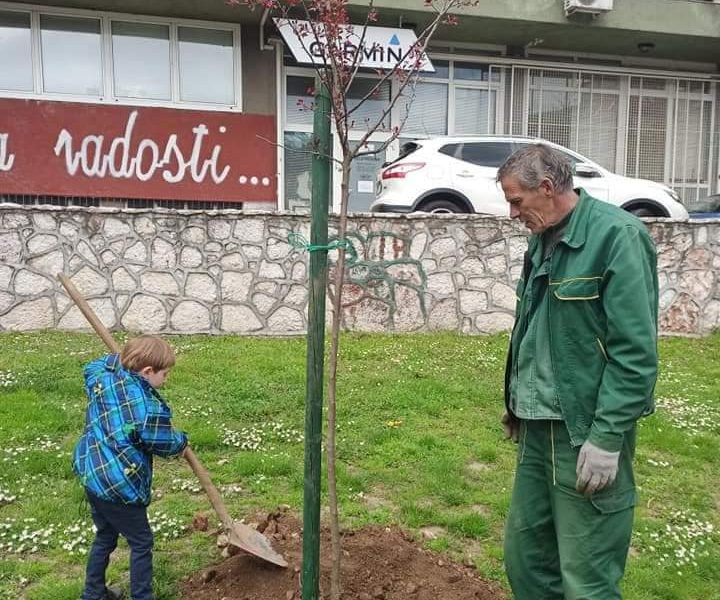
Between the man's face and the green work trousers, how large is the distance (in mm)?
734

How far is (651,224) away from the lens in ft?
28.8

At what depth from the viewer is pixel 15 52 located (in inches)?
500

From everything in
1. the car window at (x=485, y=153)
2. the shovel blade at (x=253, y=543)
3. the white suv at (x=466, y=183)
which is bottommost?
the shovel blade at (x=253, y=543)

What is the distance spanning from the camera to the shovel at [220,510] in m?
3.07

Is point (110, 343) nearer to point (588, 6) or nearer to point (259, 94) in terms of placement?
point (259, 94)

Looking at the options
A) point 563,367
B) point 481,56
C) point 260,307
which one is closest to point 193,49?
point 481,56

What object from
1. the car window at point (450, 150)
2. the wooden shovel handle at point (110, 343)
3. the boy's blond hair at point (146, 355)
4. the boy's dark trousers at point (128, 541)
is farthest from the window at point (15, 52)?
the boy's dark trousers at point (128, 541)

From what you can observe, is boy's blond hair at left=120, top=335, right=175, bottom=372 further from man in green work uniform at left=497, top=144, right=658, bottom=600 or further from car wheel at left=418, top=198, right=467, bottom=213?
car wheel at left=418, top=198, right=467, bottom=213

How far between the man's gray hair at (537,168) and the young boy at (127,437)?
162cm

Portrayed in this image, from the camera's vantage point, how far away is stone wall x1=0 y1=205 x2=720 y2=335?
776 centimetres

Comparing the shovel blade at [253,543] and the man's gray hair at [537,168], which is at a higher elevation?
the man's gray hair at [537,168]

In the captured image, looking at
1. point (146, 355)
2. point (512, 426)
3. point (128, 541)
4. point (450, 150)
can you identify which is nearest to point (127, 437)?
point (146, 355)

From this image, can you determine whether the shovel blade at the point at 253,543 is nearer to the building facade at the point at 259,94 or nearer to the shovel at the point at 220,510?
the shovel at the point at 220,510

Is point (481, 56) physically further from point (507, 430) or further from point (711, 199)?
point (507, 430)
